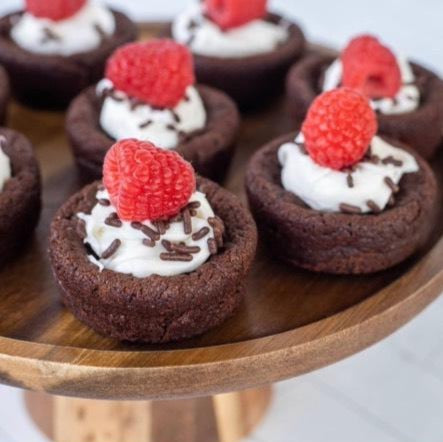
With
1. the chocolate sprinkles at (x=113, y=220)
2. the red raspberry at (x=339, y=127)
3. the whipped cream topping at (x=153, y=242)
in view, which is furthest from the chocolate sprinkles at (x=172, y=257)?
the red raspberry at (x=339, y=127)

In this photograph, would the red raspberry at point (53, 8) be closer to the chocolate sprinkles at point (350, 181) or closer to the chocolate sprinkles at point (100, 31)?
the chocolate sprinkles at point (100, 31)

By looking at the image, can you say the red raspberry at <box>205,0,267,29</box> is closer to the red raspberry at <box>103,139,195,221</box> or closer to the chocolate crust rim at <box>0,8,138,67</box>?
the chocolate crust rim at <box>0,8,138,67</box>

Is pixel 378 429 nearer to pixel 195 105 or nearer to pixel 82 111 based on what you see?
pixel 195 105

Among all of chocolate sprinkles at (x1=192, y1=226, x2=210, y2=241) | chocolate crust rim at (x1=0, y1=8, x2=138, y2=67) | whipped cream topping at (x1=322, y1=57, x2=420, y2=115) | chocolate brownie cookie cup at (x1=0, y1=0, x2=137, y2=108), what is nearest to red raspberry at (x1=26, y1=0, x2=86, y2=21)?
chocolate brownie cookie cup at (x1=0, y1=0, x2=137, y2=108)

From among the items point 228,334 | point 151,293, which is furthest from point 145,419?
point 151,293

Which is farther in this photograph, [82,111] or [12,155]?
[82,111]

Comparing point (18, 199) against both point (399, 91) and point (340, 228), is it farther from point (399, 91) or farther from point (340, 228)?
point (399, 91)

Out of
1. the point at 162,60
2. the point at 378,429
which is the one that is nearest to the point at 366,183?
the point at 162,60
